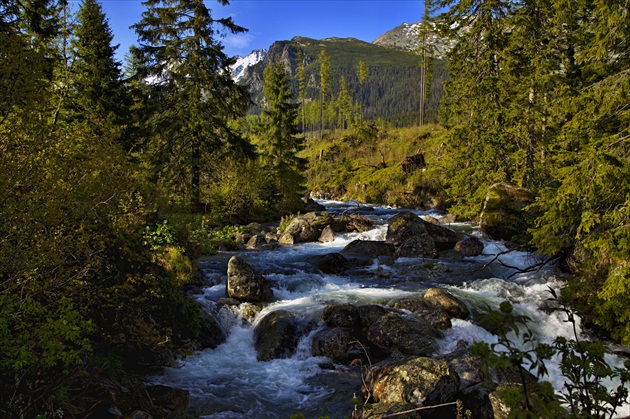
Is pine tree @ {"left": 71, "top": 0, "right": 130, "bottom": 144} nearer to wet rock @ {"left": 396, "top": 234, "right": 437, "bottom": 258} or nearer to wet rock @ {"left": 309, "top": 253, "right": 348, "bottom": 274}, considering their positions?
wet rock @ {"left": 309, "top": 253, "right": 348, "bottom": 274}

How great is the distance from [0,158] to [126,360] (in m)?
4.27

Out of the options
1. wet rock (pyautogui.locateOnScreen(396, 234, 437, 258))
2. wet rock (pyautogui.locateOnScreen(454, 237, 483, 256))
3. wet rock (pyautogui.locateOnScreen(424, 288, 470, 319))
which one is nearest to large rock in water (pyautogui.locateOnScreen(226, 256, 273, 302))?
wet rock (pyautogui.locateOnScreen(424, 288, 470, 319))

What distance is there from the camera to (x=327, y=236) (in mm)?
20469

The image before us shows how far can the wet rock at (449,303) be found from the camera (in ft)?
33.1

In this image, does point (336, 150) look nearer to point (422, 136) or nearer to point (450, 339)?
point (422, 136)

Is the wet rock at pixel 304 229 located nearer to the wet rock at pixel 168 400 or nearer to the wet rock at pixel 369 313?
the wet rock at pixel 369 313

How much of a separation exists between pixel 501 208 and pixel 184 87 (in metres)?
17.8

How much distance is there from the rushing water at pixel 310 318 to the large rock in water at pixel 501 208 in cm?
80

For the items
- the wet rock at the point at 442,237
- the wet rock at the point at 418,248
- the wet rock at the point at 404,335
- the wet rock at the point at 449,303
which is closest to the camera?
the wet rock at the point at 404,335

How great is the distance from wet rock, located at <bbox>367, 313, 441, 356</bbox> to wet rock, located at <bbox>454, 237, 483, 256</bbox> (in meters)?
7.79

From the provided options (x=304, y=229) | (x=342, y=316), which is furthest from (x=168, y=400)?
(x=304, y=229)

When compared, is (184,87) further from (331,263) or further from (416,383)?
(416,383)

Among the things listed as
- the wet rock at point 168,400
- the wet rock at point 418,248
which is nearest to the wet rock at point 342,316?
the wet rock at point 168,400

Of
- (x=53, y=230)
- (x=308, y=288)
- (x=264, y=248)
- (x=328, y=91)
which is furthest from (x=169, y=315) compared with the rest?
(x=328, y=91)
